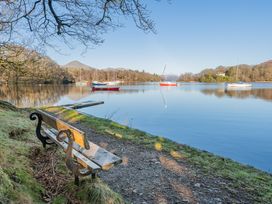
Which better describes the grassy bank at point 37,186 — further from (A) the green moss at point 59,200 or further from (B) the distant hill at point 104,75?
(B) the distant hill at point 104,75

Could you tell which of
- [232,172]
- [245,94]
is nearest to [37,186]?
[232,172]

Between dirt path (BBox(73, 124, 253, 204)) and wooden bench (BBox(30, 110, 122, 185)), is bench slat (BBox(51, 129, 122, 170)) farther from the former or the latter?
dirt path (BBox(73, 124, 253, 204))

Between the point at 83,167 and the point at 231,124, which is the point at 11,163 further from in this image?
the point at 231,124

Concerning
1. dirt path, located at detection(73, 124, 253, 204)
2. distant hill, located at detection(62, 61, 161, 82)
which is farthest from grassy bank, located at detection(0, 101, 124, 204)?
distant hill, located at detection(62, 61, 161, 82)

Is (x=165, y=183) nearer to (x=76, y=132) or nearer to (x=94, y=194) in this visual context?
(x=94, y=194)

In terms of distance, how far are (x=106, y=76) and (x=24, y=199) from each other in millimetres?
104118

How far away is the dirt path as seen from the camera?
140 inches

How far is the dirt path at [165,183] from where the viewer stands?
356 cm

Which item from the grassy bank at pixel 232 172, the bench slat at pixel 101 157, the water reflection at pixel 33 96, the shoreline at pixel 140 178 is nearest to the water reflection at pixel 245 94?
the water reflection at pixel 33 96

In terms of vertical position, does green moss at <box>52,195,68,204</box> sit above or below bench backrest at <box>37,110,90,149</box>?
below

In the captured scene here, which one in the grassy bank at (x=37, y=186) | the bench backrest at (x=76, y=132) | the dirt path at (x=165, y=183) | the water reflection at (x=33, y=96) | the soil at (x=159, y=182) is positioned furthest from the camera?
the water reflection at (x=33, y=96)

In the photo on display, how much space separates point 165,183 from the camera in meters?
4.08

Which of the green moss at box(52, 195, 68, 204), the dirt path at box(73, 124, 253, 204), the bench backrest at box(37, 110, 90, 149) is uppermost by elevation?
the bench backrest at box(37, 110, 90, 149)

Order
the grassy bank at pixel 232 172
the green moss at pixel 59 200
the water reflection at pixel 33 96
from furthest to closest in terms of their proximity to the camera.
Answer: the water reflection at pixel 33 96
the grassy bank at pixel 232 172
the green moss at pixel 59 200
